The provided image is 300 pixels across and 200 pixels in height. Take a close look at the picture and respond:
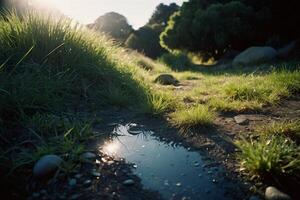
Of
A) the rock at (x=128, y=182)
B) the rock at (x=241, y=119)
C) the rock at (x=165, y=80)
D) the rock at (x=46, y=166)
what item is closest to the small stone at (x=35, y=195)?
the rock at (x=46, y=166)

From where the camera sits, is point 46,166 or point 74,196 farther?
point 46,166

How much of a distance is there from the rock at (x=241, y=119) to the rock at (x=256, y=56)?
238 inches

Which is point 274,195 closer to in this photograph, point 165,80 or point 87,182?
point 87,182

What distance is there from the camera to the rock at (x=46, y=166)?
1.69 metres

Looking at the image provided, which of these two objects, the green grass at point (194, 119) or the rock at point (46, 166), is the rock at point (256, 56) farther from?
the rock at point (46, 166)

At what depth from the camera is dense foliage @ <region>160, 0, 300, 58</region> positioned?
1042cm

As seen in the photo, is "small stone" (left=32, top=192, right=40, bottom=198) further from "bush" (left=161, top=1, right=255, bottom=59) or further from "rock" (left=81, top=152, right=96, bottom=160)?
"bush" (left=161, top=1, right=255, bottom=59)

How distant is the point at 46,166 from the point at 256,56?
8073 mm

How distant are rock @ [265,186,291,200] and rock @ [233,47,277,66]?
7.28 metres

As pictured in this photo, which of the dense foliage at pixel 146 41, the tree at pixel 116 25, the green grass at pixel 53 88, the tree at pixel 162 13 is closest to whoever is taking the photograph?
the green grass at pixel 53 88

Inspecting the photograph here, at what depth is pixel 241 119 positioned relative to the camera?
2652 mm

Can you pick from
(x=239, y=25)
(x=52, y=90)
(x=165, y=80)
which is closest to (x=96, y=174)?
(x=52, y=90)

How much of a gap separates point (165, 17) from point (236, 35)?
19.7 meters

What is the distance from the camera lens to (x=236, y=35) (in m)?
10.8
